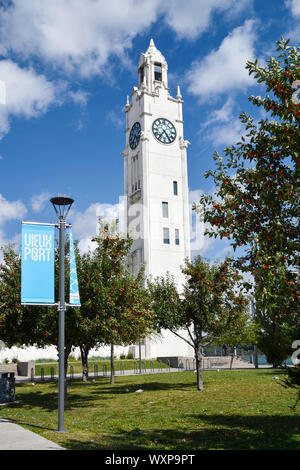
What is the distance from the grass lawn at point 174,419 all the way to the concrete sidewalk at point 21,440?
39 centimetres

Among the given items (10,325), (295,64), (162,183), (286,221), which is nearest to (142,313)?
(10,325)

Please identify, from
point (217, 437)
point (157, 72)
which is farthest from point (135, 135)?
point (217, 437)

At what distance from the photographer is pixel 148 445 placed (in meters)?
9.71

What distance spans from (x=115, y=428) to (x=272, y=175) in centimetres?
813

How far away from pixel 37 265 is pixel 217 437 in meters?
6.53

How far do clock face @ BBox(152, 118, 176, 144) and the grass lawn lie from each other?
55.0 meters

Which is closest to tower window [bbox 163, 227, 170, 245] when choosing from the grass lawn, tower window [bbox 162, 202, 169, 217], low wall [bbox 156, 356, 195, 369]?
tower window [bbox 162, 202, 169, 217]

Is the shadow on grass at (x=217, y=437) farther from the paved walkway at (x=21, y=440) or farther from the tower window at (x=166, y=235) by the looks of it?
the tower window at (x=166, y=235)

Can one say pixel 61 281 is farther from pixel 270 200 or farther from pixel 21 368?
pixel 21 368

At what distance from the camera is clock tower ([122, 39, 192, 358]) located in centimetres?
6656

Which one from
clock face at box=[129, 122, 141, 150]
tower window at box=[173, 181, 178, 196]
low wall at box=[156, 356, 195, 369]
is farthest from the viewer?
clock face at box=[129, 122, 141, 150]

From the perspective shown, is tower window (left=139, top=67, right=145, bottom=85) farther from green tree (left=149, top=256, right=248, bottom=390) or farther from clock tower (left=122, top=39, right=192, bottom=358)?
green tree (left=149, top=256, right=248, bottom=390)

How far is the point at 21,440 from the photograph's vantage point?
31.7ft
